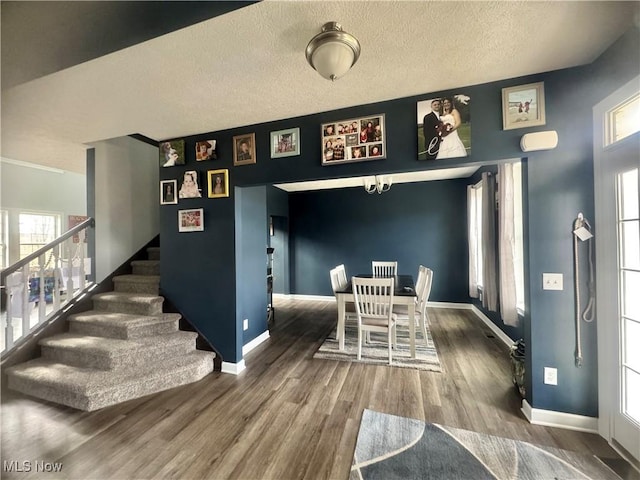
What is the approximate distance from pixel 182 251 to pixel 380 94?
2.61 m

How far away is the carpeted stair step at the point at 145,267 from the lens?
Result: 3467mm

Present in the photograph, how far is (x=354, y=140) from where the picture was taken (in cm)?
218

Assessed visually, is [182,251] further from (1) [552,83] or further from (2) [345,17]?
(1) [552,83]

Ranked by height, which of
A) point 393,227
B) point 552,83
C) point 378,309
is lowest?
point 378,309

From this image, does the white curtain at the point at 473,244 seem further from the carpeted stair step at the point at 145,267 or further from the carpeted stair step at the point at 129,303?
the carpeted stair step at the point at 145,267

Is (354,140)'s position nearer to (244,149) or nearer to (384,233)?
(244,149)

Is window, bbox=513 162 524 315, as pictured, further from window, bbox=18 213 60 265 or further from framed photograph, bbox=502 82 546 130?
window, bbox=18 213 60 265

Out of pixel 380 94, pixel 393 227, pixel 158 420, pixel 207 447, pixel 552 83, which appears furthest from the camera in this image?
pixel 393 227

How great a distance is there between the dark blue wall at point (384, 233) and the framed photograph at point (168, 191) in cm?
351

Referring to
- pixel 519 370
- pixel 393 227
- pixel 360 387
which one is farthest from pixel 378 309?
pixel 393 227

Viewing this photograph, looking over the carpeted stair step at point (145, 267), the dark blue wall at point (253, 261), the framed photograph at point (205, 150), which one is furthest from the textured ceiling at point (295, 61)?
the carpeted stair step at point (145, 267)

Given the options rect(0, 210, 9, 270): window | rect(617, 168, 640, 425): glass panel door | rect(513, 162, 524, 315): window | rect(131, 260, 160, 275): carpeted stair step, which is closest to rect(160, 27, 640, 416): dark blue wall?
rect(617, 168, 640, 425): glass panel door

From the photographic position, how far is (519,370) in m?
2.12

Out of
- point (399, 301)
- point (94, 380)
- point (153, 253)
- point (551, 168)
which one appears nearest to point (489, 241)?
point (399, 301)
